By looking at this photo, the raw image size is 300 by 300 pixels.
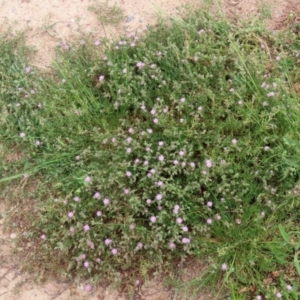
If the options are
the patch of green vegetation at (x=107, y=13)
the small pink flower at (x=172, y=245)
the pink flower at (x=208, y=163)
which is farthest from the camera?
the patch of green vegetation at (x=107, y=13)

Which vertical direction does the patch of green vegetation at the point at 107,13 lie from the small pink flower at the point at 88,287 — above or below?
above

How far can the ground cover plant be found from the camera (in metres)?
3.31

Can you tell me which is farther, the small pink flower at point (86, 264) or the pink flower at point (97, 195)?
the pink flower at point (97, 195)

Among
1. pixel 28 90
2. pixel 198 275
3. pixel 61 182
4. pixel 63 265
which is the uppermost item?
pixel 28 90

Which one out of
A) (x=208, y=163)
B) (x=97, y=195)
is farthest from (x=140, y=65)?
(x=97, y=195)

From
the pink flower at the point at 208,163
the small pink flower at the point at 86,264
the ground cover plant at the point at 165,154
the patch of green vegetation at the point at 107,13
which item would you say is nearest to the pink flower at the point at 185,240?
the ground cover plant at the point at 165,154

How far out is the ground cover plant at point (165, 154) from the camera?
3309 millimetres


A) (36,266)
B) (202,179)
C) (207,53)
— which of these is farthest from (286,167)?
(36,266)

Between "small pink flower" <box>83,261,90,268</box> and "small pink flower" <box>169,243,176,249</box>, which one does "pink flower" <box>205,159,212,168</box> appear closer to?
"small pink flower" <box>169,243,176,249</box>

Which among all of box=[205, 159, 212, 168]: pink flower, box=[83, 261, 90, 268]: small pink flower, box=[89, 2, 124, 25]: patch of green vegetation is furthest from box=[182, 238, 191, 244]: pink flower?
box=[89, 2, 124, 25]: patch of green vegetation

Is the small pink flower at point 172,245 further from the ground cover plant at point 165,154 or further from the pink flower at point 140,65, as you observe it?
the pink flower at point 140,65

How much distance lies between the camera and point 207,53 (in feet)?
13.1

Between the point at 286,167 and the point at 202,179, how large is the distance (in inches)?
23.5

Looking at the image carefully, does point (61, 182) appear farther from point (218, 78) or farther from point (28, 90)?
point (218, 78)
